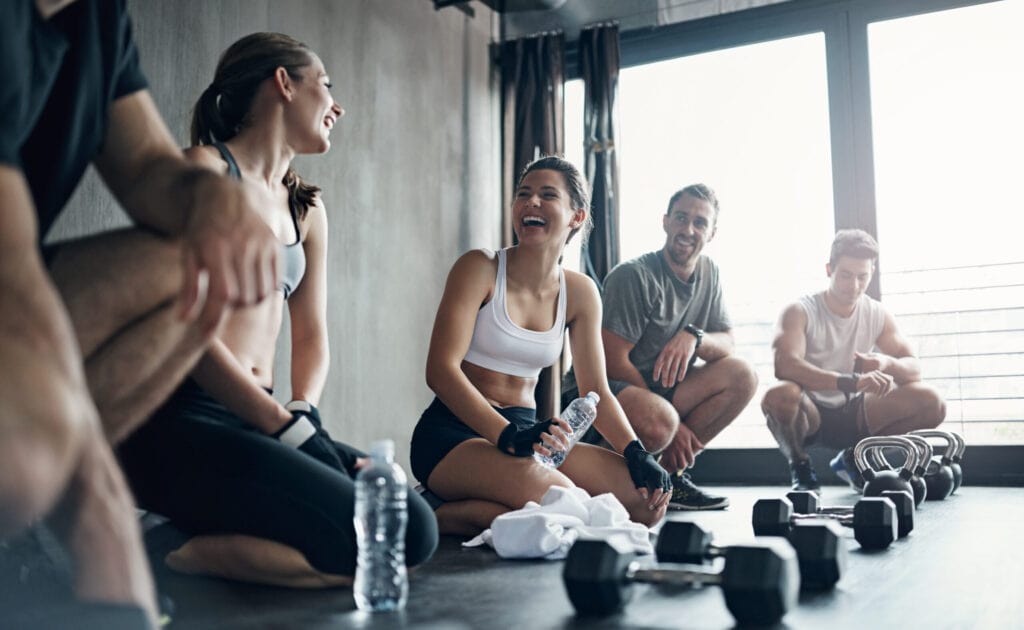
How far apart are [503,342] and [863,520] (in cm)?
94

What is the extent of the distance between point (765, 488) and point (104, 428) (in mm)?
3111

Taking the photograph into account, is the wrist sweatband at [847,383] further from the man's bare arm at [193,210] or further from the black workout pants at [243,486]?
the man's bare arm at [193,210]

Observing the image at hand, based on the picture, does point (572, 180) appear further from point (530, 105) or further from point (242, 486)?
point (530, 105)

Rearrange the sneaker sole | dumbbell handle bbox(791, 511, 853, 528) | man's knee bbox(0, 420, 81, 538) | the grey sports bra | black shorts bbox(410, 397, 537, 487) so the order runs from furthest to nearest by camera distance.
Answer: the sneaker sole, black shorts bbox(410, 397, 537, 487), dumbbell handle bbox(791, 511, 853, 528), the grey sports bra, man's knee bbox(0, 420, 81, 538)

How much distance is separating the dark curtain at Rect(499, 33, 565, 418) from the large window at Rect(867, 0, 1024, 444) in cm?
142

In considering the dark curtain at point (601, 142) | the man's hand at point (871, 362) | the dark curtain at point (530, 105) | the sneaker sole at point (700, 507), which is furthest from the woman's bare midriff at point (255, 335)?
the dark curtain at point (530, 105)

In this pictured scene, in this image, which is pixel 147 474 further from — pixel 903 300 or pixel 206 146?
pixel 903 300

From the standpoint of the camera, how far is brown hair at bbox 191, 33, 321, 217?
1916 millimetres

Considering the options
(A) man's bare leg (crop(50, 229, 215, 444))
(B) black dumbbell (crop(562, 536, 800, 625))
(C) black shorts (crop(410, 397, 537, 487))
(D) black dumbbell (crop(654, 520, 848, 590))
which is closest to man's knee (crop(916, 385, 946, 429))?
(C) black shorts (crop(410, 397, 537, 487))

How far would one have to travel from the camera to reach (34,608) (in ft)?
4.33

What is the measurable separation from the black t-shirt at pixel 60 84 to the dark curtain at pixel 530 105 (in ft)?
11.2

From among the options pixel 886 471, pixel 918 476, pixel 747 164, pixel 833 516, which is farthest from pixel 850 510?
pixel 747 164

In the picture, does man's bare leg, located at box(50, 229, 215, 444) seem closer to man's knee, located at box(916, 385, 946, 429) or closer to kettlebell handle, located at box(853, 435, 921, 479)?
kettlebell handle, located at box(853, 435, 921, 479)

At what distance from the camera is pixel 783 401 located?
136 inches
